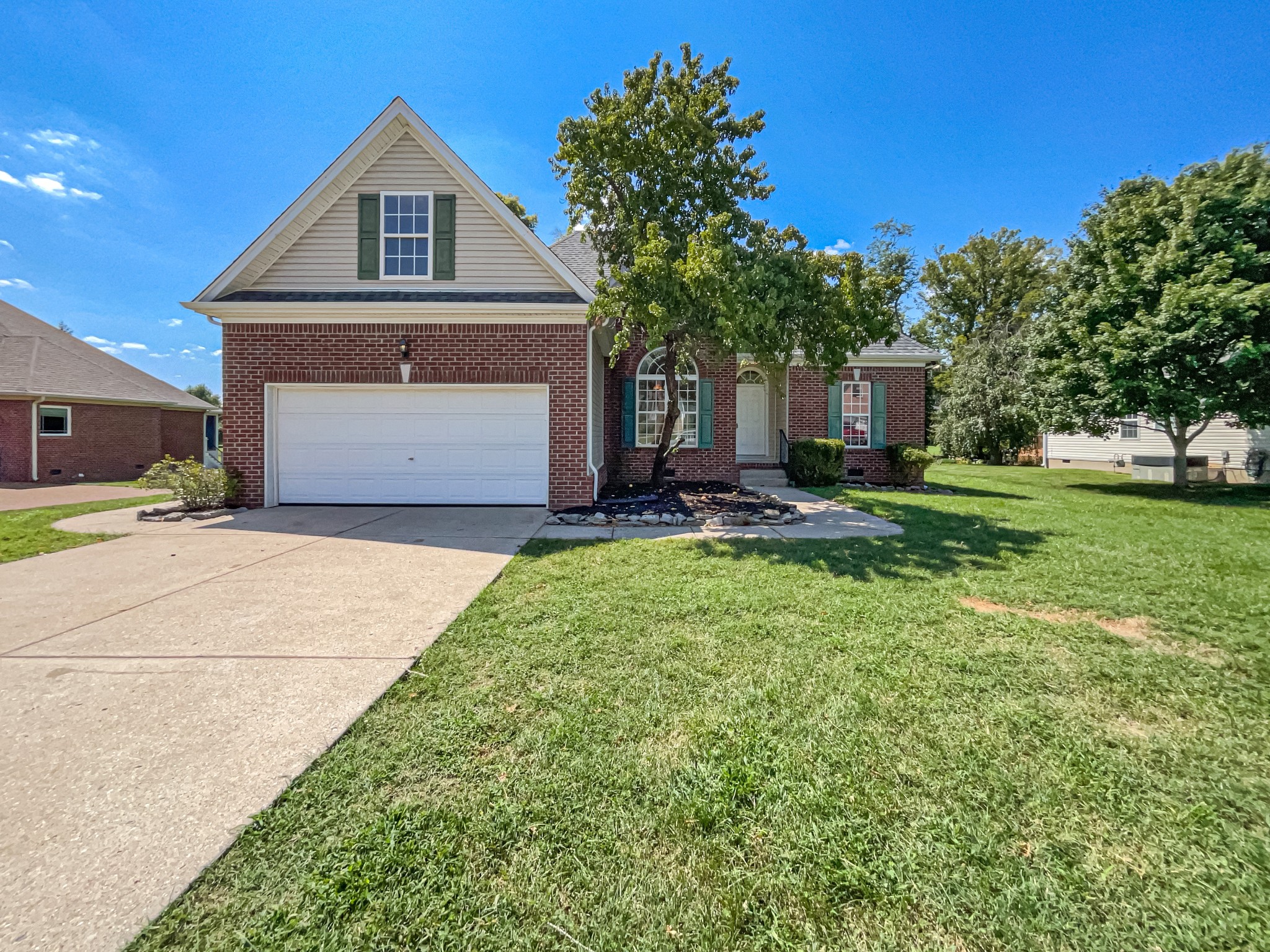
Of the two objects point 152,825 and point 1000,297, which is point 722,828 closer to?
point 152,825

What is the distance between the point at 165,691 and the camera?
2904 mm

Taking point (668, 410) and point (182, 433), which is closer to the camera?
point (668, 410)

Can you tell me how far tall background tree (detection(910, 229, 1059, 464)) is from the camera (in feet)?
68.5

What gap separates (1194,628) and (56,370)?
2739cm

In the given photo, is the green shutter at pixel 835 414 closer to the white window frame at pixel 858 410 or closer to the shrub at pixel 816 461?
the white window frame at pixel 858 410

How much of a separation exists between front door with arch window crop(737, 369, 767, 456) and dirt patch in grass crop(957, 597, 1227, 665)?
34.0 feet

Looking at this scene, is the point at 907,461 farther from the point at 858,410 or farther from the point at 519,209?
the point at 519,209

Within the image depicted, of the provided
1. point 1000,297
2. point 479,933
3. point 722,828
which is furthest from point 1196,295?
point 1000,297

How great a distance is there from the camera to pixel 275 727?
2.58m

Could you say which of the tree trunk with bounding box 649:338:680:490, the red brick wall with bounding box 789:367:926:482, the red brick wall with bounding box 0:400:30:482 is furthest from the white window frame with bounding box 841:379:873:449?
the red brick wall with bounding box 0:400:30:482

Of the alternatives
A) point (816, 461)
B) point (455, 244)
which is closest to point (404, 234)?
point (455, 244)

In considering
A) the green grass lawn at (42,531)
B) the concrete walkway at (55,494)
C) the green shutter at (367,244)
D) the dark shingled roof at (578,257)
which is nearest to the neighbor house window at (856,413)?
the dark shingled roof at (578,257)

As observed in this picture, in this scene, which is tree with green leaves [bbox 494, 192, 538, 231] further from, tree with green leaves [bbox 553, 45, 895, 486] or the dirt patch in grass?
the dirt patch in grass

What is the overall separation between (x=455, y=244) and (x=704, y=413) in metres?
6.79
